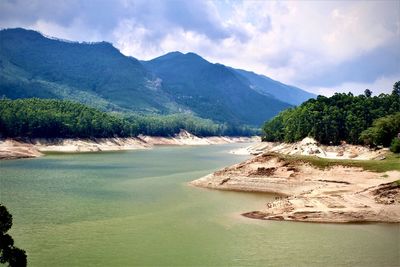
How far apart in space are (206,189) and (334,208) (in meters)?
24.6

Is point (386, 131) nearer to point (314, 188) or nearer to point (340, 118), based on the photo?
point (340, 118)

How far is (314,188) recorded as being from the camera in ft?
200

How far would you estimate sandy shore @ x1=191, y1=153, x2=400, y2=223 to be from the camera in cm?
4619

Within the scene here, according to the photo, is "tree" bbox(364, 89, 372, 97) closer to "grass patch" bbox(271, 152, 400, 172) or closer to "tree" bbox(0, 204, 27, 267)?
"grass patch" bbox(271, 152, 400, 172)

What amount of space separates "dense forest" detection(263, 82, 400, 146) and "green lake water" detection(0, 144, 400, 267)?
68868 millimetres

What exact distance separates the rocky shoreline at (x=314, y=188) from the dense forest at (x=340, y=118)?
4716 centimetres

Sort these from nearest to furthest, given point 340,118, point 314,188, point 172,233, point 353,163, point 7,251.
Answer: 1. point 7,251
2. point 172,233
3. point 314,188
4. point 353,163
5. point 340,118

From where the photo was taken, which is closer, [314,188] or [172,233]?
[172,233]

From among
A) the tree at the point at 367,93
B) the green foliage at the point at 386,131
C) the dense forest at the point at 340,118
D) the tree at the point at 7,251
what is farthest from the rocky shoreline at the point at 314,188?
the tree at the point at 367,93

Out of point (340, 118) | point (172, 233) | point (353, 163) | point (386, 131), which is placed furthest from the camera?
point (340, 118)

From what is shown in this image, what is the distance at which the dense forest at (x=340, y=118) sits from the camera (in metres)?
124

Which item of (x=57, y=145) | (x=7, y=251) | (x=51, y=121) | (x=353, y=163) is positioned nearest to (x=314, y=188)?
(x=353, y=163)

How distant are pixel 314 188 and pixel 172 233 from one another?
27389 mm

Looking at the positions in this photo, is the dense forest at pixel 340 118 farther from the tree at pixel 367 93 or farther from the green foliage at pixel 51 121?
the green foliage at pixel 51 121
